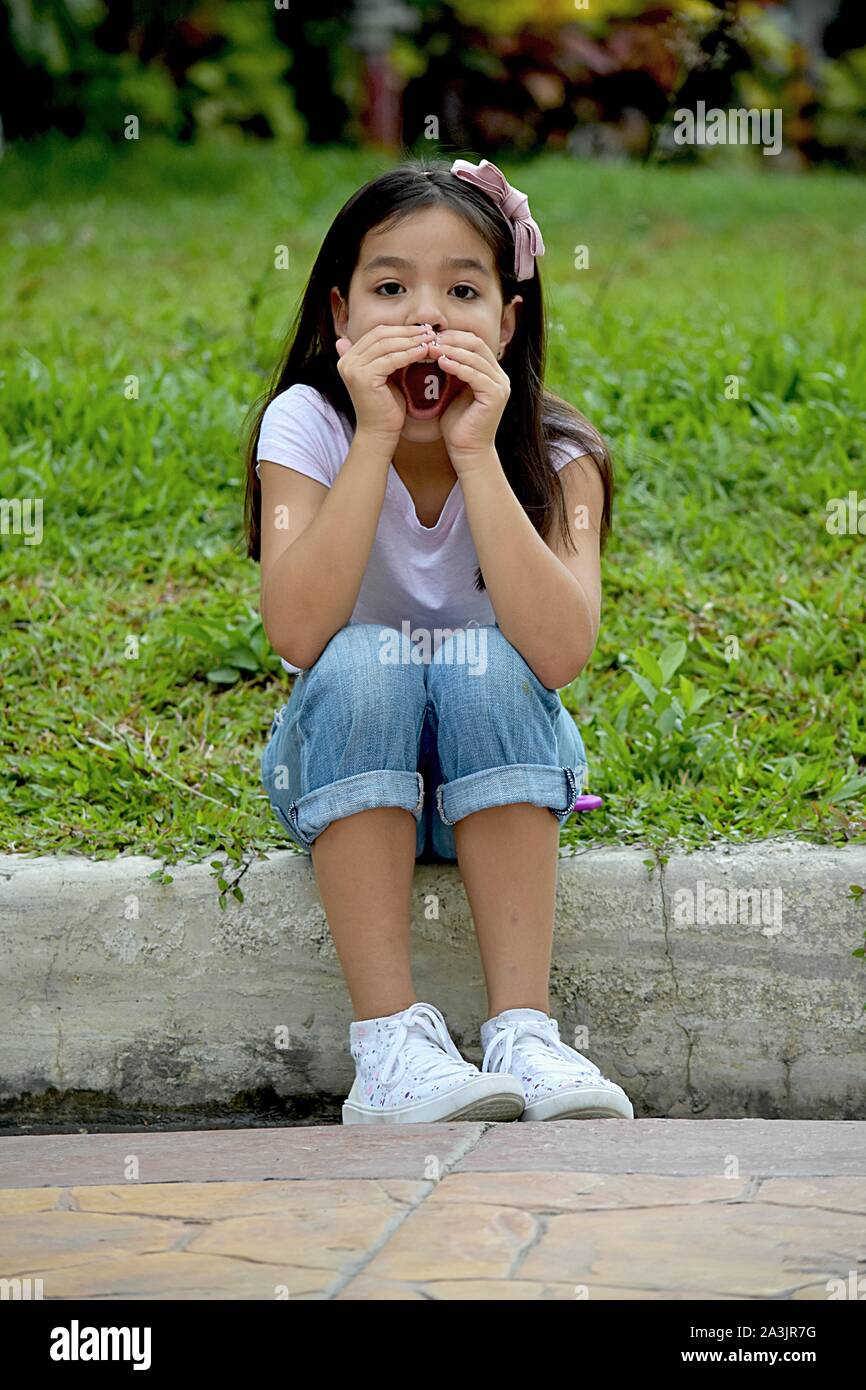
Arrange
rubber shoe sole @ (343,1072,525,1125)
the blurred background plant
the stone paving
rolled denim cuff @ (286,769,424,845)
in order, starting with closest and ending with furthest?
the stone paving < rubber shoe sole @ (343,1072,525,1125) < rolled denim cuff @ (286,769,424,845) < the blurred background plant

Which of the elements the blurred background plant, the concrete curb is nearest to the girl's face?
the concrete curb

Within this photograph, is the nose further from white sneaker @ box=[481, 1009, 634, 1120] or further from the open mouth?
white sneaker @ box=[481, 1009, 634, 1120]

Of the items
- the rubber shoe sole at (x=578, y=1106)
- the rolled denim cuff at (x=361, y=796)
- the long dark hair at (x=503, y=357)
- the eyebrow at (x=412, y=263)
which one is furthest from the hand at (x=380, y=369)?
the rubber shoe sole at (x=578, y=1106)

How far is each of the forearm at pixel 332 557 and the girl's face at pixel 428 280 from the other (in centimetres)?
16

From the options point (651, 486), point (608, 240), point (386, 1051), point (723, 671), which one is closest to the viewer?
point (386, 1051)

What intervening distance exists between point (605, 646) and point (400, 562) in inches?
35.2

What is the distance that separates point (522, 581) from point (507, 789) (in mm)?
314

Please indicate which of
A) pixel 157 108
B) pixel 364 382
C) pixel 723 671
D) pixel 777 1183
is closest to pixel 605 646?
pixel 723 671

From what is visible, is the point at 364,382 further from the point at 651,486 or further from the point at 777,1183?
the point at 651,486

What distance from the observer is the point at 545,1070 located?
7.34 ft

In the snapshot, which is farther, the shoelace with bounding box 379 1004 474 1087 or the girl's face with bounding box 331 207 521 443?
the girl's face with bounding box 331 207 521 443

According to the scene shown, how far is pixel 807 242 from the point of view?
22.9 ft

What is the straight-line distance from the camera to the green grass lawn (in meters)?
2.92

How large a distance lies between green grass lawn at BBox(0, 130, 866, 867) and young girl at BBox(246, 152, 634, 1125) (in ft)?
1.26
